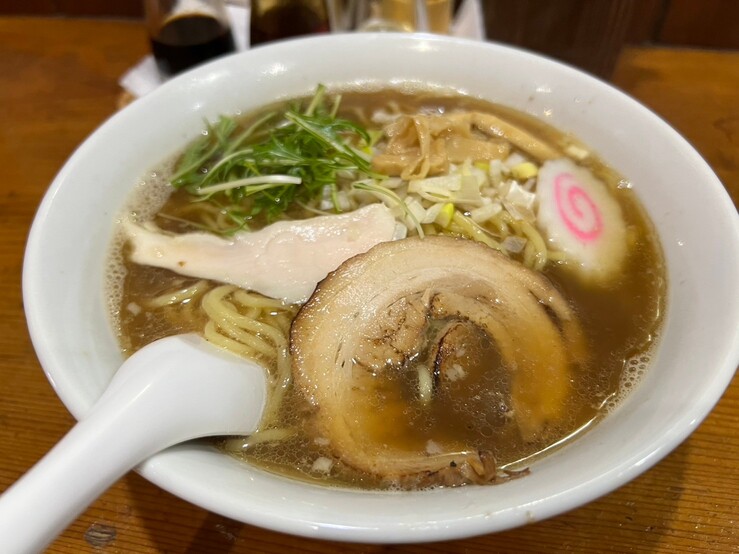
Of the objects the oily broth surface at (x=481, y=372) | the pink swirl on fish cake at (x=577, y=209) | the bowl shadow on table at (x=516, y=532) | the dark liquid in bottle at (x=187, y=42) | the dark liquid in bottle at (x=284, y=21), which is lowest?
the bowl shadow on table at (x=516, y=532)

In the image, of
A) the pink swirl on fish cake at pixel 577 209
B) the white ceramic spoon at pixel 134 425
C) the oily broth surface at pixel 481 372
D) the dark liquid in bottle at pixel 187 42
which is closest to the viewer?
the white ceramic spoon at pixel 134 425

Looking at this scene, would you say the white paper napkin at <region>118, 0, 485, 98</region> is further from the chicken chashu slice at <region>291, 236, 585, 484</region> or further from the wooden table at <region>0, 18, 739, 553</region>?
the chicken chashu slice at <region>291, 236, 585, 484</region>

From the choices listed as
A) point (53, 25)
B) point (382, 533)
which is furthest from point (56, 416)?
point (53, 25)

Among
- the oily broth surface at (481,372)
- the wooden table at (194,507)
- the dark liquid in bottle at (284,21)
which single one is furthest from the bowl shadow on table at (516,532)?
the dark liquid in bottle at (284,21)

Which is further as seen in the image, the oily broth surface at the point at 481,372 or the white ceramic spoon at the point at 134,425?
the oily broth surface at the point at 481,372

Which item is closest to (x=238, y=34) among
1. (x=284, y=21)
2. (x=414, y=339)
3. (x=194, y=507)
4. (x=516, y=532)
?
(x=284, y=21)

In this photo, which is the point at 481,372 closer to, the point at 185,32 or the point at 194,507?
the point at 194,507

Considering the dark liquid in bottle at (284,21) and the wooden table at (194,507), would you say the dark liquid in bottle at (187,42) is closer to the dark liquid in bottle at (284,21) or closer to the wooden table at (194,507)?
the dark liquid in bottle at (284,21)
